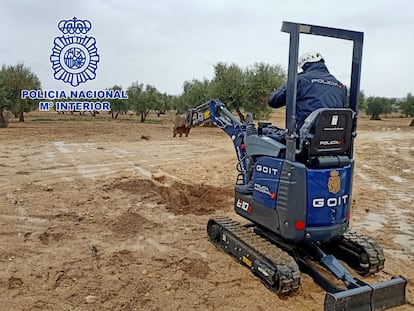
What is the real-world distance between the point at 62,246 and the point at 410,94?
5773cm

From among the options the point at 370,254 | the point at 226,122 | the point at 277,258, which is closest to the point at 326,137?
the point at 277,258

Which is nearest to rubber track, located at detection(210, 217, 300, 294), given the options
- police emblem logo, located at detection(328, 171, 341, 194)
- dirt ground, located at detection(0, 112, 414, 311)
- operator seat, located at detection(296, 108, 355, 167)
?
dirt ground, located at detection(0, 112, 414, 311)

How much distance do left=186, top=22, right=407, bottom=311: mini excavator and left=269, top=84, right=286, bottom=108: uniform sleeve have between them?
263 millimetres

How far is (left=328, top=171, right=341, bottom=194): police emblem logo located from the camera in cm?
443

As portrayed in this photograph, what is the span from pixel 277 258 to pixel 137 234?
274 cm

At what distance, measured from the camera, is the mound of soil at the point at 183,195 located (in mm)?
7997

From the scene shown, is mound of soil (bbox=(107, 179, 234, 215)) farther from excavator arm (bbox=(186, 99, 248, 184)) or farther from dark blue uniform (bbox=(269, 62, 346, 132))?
dark blue uniform (bbox=(269, 62, 346, 132))

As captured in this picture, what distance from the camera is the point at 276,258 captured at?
175 inches

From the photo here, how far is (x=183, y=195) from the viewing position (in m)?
8.73

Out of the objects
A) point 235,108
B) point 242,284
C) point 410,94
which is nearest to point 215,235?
point 242,284

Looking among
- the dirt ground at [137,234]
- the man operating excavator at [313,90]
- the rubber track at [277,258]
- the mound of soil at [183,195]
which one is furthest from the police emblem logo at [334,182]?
the mound of soil at [183,195]

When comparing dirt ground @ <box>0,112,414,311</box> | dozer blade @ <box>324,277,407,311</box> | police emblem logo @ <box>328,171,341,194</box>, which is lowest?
dirt ground @ <box>0,112,414,311</box>

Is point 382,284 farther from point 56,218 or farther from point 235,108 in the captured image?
point 235,108

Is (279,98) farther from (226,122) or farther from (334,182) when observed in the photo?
(226,122)
